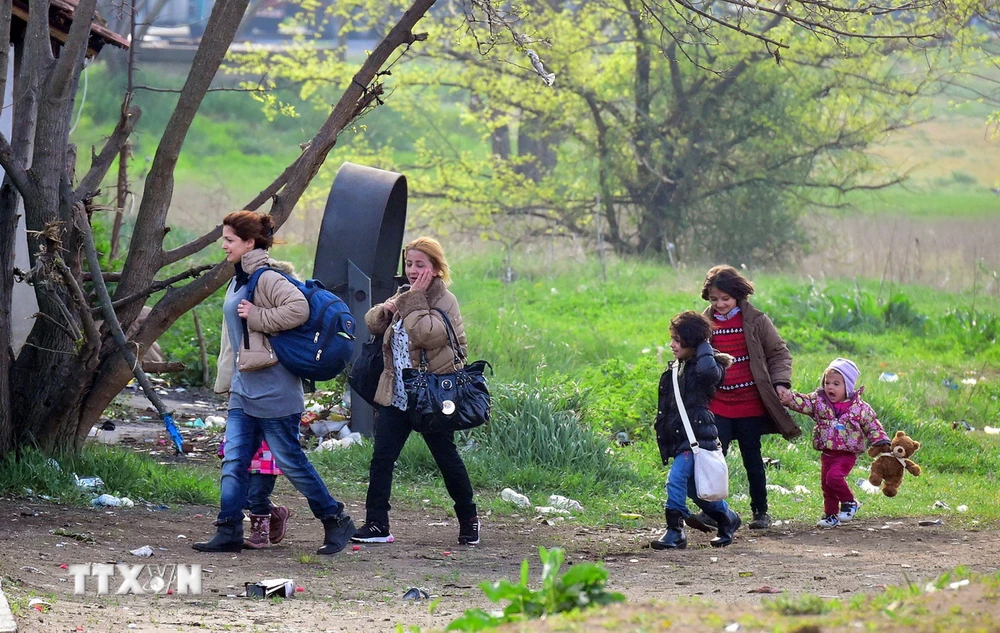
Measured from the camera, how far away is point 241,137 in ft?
129

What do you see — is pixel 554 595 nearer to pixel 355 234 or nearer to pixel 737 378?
pixel 737 378

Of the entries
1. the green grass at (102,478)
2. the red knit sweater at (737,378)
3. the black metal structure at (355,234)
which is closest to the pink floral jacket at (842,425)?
the red knit sweater at (737,378)

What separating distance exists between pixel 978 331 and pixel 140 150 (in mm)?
26323

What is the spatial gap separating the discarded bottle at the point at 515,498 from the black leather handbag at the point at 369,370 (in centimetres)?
199

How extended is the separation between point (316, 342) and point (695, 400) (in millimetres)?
2097

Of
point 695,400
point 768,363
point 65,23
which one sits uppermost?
point 65,23

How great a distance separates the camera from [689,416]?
6.54m

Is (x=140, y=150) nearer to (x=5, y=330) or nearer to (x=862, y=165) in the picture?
(x=862, y=165)

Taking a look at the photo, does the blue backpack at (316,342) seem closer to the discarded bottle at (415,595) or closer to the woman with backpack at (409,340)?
the woman with backpack at (409,340)

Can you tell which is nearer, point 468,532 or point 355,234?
point 468,532

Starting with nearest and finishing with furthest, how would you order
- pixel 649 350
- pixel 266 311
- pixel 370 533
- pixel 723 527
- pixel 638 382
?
pixel 266 311
pixel 370 533
pixel 723 527
pixel 638 382
pixel 649 350

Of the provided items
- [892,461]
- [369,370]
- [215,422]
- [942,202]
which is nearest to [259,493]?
[369,370]

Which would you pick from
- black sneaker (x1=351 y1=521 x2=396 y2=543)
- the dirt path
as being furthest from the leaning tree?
black sneaker (x1=351 y1=521 x2=396 y2=543)

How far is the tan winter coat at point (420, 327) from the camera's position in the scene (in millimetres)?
6168
